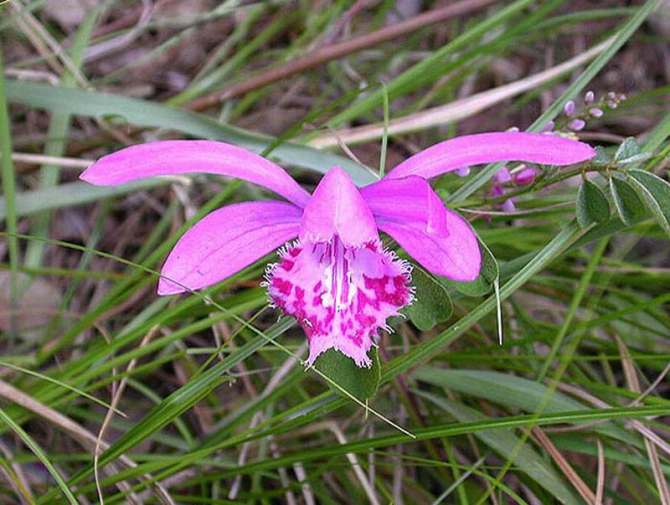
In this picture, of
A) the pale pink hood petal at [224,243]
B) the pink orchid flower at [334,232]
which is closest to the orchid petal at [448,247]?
the pink orchid flower at [334,232]

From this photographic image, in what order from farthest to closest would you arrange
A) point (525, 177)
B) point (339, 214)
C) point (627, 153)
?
point (525, 177)
point (627, 153)
point (339, 214)

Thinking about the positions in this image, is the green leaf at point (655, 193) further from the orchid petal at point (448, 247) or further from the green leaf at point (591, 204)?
the orchid petal at point (448, 247)

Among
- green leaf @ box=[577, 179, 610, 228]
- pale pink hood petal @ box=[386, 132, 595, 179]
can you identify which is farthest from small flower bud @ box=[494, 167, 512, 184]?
pale pink hood petal @ box=[386, 132, 595, 179]

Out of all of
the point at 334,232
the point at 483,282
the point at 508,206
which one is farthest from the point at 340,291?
the point at 508,206

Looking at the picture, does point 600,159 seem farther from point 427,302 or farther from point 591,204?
point 427,302

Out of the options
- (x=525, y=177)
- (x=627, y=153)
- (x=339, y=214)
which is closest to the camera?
(x=339, y=214)

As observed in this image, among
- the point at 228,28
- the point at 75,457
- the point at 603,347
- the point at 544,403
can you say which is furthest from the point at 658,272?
the point at 228,28
